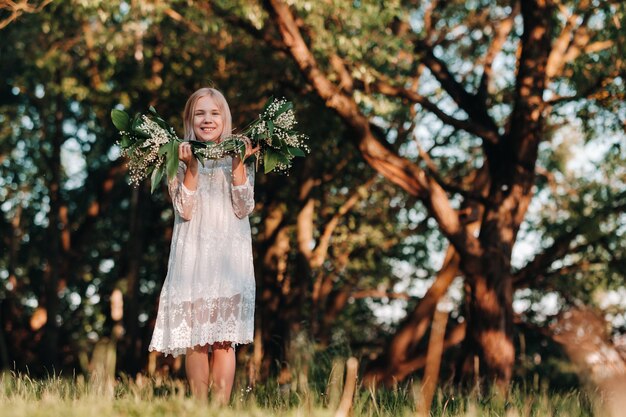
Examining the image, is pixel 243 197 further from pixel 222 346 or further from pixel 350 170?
pixel 350 170

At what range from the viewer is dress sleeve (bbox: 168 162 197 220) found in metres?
5.76

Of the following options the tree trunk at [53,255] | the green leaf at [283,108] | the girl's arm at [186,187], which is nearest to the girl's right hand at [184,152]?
the girl's arm at [186,187]

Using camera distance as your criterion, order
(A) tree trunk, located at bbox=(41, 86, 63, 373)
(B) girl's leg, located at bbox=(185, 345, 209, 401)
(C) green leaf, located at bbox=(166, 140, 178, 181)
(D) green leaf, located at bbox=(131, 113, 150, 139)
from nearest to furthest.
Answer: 1. (C) green leaf, located at bbox=(166, 140, 178, 181)
2. (D) green leaf, located at bbox=(131, 113, 150, 139)
3. (B) girl's leg, located at bbox=(185, 345, 209, 401)
4. (A) tree trunk, located at bbox=(41, 86, 63, 373)

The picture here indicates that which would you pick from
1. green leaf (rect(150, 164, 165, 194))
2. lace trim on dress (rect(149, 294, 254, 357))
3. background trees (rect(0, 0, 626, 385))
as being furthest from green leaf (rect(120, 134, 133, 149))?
background trees (rect(0, 0, 626, 385))

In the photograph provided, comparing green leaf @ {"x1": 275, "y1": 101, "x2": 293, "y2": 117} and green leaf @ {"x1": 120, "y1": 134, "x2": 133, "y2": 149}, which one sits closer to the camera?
green leaf @ {"x1": 120, "y1": 134, "x2": 133, "y2": 149}

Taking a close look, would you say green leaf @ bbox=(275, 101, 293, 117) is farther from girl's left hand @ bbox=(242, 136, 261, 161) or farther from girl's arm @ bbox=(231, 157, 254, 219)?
girl's arm @ bbox=(231, 157, 254, 219)

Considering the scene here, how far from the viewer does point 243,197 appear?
585cm

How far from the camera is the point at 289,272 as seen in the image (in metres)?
17.7

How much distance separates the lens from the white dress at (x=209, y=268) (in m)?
5.75

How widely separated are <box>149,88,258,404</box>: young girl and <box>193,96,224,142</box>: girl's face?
18 centimetres

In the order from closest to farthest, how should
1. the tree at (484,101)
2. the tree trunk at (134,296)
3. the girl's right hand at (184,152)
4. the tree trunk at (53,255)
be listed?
the girl's right hand at (184,152) < the tree at (484,101) < the tree trunk at (134,296) < the tree trunk at (53,255)

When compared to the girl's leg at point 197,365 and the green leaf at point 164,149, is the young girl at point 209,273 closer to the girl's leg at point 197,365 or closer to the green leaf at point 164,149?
the girl's leg at point 197,365

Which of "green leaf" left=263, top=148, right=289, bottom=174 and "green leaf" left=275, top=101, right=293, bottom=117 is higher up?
"green leaf" left=275, top=101, right=293, bottom=117

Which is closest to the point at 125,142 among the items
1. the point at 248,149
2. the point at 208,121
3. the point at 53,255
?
the point at 208,121
